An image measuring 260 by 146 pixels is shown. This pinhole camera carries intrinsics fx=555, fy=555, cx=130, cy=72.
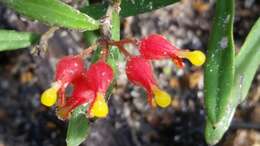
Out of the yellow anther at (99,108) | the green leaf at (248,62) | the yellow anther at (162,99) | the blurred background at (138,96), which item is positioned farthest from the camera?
the blurred background at (138,96)

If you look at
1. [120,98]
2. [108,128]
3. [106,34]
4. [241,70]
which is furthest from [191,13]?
[106,34]

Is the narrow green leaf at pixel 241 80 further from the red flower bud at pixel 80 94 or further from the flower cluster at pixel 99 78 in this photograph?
the red flower bud at pixel 80 94

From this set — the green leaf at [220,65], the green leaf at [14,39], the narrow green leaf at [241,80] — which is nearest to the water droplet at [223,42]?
the green leaf at [220,65]

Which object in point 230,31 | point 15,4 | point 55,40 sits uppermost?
point 15,4

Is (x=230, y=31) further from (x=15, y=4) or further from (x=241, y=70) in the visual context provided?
(x=15, y=4)

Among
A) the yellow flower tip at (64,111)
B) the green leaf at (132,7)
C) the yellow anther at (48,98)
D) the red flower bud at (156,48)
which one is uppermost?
the green leaf at (132,7)

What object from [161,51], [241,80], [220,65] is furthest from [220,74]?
[161,51]
